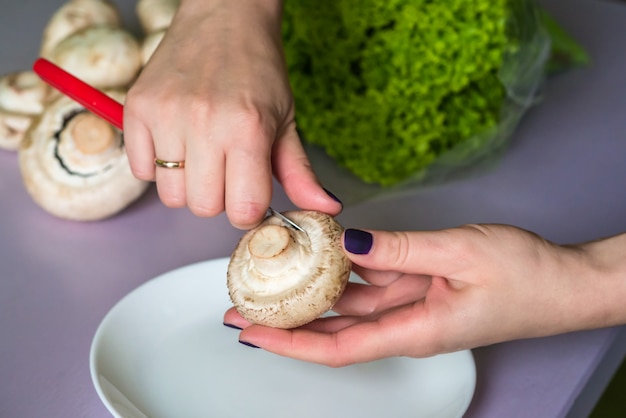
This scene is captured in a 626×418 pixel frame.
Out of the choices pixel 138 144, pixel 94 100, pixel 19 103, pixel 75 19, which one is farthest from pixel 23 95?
pixel 138 144

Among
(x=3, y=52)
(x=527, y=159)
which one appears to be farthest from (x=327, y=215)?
(x=3, y=52)

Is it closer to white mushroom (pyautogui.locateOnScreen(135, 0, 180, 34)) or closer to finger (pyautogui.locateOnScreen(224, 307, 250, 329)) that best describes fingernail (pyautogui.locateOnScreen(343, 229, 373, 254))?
finger (pyautogui.locateOnScreen(224, 307, 250, 329))

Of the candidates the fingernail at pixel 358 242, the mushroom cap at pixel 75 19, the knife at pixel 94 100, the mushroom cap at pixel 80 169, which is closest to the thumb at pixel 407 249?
the fingernail at pixel 358 242

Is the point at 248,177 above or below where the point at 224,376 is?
above

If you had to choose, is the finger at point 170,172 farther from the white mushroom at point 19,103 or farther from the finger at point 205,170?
the white mushroom at point 19,103

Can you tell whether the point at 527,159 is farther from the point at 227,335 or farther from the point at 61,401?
the point at 61,401

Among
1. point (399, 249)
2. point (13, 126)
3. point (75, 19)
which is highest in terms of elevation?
point (399, 249)

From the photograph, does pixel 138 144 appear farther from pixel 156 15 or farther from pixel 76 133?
pixel 156 15
